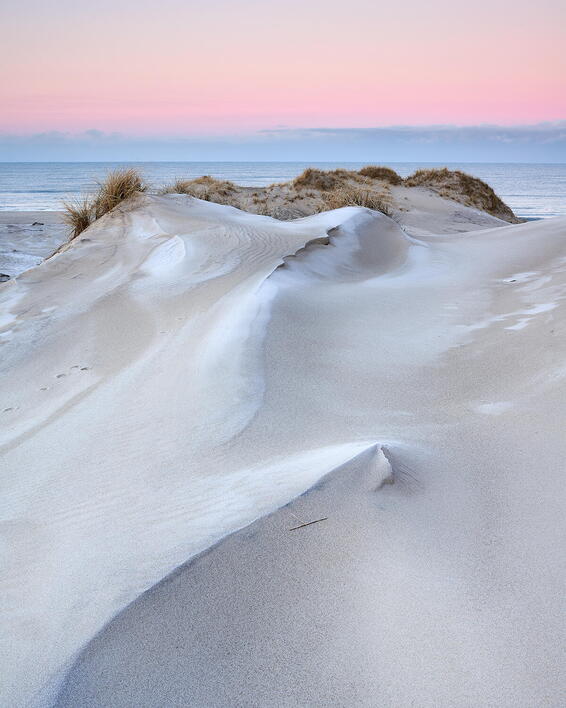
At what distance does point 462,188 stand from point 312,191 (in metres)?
5.06

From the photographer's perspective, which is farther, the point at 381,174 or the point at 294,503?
the point at 381,174

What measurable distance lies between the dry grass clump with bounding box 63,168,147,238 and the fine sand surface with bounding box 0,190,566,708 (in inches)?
154

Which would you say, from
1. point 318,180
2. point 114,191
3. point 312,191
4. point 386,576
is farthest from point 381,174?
point 386,576

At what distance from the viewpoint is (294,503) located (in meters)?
1.70

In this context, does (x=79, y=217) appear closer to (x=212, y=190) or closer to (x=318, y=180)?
(x=212, y=190)

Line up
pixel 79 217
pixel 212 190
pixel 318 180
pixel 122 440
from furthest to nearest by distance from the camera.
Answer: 1. pixel 318 180
2. pixel 212 190
3. pixel 79 217
4. pixel 122 440

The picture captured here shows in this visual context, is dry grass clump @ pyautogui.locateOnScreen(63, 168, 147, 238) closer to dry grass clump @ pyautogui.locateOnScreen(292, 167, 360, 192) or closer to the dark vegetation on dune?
the dark vegetation on dune

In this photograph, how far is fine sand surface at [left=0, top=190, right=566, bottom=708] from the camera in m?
1.27

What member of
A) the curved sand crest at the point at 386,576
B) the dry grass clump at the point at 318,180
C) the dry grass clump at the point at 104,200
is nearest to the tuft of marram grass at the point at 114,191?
the dry grass clump at the point at 104,200

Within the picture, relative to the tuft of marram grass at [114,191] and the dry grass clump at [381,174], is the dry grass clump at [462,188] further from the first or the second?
the tuft of marram grass at [114,191]

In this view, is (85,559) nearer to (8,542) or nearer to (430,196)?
(8,542)

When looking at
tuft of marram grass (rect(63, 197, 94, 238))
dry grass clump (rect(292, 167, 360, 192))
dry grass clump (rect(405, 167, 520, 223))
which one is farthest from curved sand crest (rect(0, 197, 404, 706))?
dry grass clump (rect(405, 167, 520, 223))

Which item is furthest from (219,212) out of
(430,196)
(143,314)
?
(430,196)

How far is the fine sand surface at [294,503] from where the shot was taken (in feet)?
4.17
